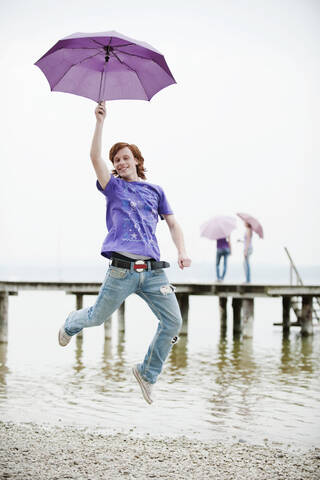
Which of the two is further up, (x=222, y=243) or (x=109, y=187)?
(x=222, y=243)

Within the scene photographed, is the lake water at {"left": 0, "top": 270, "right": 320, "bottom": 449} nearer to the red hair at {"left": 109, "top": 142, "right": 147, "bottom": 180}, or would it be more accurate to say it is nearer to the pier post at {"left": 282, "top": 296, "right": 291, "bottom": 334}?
the pier post at {"left": 282, "top": 296, "right": 291, "bottom": 334}

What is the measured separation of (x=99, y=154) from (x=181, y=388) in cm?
597

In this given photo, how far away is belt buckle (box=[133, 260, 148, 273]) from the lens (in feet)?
15.3

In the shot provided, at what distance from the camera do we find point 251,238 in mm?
17703

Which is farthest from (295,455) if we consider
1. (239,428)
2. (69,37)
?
(69,37)

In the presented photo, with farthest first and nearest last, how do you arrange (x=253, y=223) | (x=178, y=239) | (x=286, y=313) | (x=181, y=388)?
(x=286, y=313), (x=253, y=223), (x=181, y=388), (x=178, y=239)

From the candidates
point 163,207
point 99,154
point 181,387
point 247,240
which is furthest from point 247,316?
point 99,154

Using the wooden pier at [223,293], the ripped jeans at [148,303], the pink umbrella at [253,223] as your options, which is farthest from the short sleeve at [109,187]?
the pink umbrella at [253,223]

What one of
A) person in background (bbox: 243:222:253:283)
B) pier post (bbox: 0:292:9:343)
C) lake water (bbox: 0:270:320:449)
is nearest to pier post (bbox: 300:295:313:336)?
lake water (bbox: 0:270:320:449)

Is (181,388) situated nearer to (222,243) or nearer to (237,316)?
(222,243)

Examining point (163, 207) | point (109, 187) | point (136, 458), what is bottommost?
point (136, 458)

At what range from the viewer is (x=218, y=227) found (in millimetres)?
18703

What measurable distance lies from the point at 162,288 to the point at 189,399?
184 inches

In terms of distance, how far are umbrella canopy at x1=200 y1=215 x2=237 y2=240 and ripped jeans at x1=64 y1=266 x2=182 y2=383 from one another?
13.5 meters
